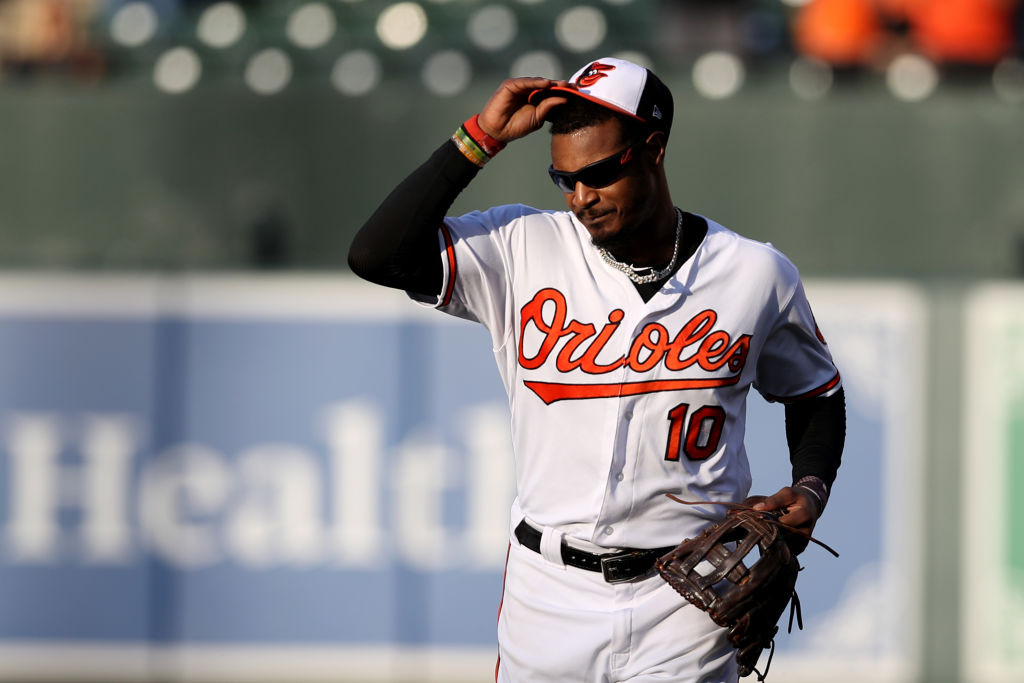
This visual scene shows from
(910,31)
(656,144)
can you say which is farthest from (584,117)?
(910,31)

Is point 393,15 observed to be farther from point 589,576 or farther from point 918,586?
point 589,576

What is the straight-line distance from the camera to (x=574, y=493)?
8.55 feet

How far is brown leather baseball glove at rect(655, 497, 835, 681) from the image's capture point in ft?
8.20

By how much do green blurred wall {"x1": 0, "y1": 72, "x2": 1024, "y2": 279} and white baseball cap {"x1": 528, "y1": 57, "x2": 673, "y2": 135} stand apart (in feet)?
12.5

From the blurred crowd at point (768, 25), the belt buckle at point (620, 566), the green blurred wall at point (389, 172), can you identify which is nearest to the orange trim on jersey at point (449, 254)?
the belt buckle at point (620, 566)

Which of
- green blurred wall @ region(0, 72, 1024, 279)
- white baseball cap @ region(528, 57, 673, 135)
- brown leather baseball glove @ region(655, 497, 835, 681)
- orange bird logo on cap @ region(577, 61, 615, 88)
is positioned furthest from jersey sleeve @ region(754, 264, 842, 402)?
green blurred wall @ region(0, 72, 1024, 279)

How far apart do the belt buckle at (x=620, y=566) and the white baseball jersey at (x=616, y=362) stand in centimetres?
2

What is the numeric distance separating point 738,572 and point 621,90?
0.89 m

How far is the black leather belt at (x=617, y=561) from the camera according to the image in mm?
2584

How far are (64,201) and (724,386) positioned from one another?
184 inches

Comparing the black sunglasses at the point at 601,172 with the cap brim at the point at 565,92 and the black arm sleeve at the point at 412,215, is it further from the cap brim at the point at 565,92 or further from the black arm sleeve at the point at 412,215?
the black arm sleeve at the point at 412,215

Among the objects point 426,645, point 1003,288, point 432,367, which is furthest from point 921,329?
point 426,645

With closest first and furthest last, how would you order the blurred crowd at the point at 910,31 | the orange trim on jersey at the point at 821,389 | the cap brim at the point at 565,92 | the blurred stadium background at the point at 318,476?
the cap brim at the point at 565,92 < the orange trim on jersey at the point at 821,389 < the blurred stadium background at the point at 318,476 < the blurred crowd at the point at 910,31

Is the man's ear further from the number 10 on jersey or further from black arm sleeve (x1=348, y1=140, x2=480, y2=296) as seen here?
the number 10 on jersey
